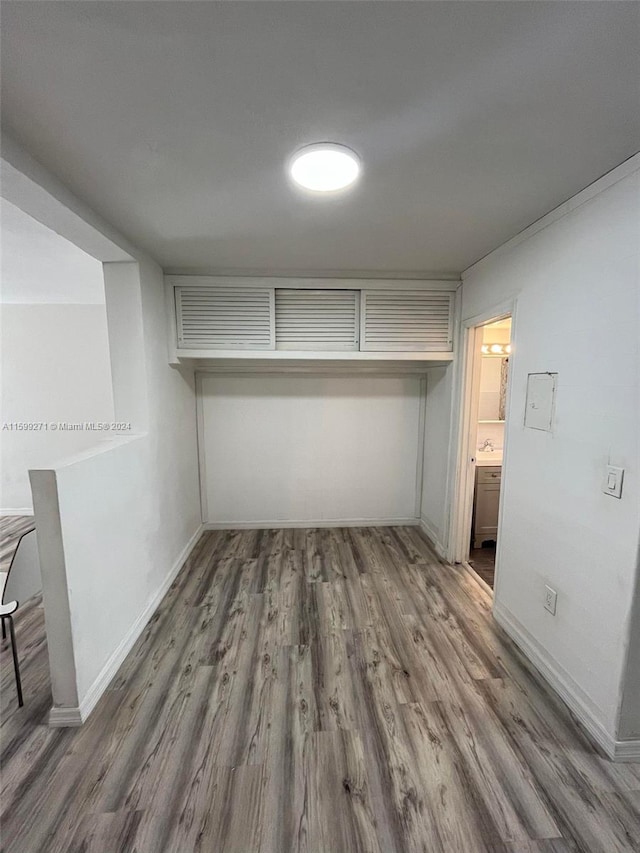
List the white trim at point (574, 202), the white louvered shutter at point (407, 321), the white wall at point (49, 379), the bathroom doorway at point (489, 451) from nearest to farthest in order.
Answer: the white trim at point (574, 202) < the white louvered shutter at point (407, 321) < the bathroom doorway at point (489, 451) < the white wall at point (49, 379)

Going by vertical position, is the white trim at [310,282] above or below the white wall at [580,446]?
above

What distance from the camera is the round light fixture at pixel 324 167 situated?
49.4 inches

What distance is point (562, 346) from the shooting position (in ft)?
5.60

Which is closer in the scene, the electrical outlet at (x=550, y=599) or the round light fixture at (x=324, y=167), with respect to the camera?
the round light fixture at (x=324, y=167)

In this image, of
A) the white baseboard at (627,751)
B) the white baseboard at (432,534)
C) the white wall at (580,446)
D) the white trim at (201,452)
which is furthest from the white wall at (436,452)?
the white trim at (201,452)

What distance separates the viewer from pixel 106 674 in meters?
1.75

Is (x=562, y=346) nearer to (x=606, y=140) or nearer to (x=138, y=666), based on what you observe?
(x=606, y=140)

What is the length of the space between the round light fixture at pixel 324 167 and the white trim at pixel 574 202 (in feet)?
3.30

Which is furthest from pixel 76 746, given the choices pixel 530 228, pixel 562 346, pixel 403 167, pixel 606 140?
pixel 530 228

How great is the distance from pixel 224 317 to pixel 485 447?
Answer: 2925 mm

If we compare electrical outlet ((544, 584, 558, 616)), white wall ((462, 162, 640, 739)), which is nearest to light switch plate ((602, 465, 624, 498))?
white wall ((462, 162, 640, 739))

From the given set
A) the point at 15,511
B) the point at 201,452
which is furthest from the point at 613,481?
the point at 15,511

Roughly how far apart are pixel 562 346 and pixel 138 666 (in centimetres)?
273

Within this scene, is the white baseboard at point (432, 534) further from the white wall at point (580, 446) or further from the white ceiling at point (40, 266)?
the white ceiling at point (40, 266)
